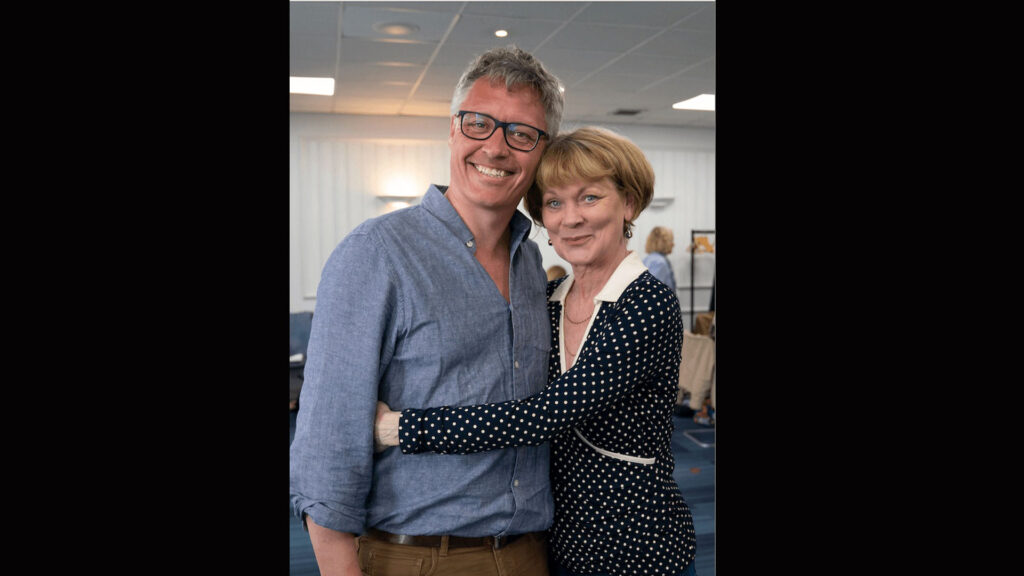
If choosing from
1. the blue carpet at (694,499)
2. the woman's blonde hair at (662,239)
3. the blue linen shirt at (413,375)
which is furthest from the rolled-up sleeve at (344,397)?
the woman's blonde hair at (662,239)

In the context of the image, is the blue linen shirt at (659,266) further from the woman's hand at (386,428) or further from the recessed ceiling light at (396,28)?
the woman's hand at (386,428)

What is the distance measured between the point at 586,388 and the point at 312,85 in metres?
5.97

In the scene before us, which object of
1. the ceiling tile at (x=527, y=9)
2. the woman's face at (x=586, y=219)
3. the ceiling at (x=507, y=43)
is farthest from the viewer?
the ceiling at (x=507, y=43)

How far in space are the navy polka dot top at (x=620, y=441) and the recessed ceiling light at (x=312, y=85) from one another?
5.53m

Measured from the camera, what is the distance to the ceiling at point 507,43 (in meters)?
4.32

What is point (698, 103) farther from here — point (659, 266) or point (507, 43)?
point (507, 43)

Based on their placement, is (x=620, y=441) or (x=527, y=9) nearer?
(x=620, y=441)

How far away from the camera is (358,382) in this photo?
1.18 metres

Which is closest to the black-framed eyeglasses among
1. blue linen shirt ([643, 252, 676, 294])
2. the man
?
the man

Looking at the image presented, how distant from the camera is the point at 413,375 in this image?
126 cm

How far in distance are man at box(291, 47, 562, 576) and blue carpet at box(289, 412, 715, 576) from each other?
170 cm

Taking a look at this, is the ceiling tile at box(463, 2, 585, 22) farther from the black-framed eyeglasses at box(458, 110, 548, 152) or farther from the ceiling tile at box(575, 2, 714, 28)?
the black-framed eyeglasses at box(458, 110, 548, 152)

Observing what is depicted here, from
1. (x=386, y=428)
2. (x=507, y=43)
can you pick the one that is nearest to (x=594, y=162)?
(x=386, y=428)

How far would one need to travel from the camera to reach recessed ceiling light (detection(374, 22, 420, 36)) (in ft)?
15.1
